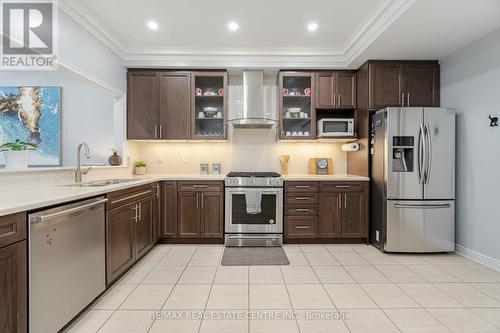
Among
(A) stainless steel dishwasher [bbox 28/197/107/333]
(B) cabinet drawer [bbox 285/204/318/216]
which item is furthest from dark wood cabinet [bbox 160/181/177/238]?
(B) cabinet drawer [bbox 285/204/318/216]

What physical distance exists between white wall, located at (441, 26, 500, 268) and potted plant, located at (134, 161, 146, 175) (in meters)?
4.40

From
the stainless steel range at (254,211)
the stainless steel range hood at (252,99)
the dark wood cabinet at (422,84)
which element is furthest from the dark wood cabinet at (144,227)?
the dark wood cabinet at (422,84)

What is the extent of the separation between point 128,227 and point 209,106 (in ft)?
7.26

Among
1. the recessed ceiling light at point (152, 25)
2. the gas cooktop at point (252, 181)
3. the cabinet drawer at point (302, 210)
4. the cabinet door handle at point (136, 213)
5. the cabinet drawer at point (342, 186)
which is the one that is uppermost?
the recessed ceiling light at point (152, 25)

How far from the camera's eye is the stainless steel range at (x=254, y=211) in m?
3.68

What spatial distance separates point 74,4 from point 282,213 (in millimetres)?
3322

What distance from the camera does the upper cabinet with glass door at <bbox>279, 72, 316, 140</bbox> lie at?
13.2ft

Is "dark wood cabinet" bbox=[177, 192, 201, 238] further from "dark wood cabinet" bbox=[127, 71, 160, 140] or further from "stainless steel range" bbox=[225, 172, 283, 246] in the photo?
"dark wood cabinet" bbox=[127, 71, 160, 140]

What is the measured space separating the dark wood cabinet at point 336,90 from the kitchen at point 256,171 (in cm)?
2

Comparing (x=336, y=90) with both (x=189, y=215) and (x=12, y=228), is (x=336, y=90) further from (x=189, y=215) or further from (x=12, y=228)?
(x=12, y=228)

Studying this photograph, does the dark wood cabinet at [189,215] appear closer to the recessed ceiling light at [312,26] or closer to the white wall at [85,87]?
the white wall at [85,87]

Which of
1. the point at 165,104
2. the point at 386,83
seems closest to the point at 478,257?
the point at 386,83

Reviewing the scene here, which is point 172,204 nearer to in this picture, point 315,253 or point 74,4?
point 315,253

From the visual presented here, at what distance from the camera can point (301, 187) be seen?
373cm
